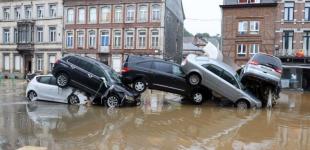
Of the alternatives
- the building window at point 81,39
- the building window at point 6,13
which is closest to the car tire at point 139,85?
the building window at point 81,39

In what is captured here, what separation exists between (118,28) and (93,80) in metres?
26.8

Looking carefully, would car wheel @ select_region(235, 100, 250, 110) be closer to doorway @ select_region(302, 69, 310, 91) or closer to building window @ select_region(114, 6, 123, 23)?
doorway @ select_region(302, 69, 310, 91)

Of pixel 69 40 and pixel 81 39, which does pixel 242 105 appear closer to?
pixel 81 39

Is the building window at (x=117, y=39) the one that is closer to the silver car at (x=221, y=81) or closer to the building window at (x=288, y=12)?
the building window at (x=288, y=12)

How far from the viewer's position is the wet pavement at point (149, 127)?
29.3ft

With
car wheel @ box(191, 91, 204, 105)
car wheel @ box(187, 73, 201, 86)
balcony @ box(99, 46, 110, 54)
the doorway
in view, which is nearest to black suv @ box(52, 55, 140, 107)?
car wheel @ box(187, 73, 201, 86)

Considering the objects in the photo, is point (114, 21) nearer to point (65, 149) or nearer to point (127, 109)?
point (127, 109)

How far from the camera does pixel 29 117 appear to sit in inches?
492

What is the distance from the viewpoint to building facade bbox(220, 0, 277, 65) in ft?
117

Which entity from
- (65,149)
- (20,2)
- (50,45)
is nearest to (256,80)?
(65,149)

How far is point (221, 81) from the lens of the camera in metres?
15.8

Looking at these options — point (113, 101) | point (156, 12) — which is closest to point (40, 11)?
point (156, 12)

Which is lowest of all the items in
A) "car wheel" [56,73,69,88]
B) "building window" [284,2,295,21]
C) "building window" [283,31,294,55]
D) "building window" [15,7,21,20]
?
"car wheel" [56,73,69,88]

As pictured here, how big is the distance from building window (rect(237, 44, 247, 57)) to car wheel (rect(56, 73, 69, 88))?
23.8 m
